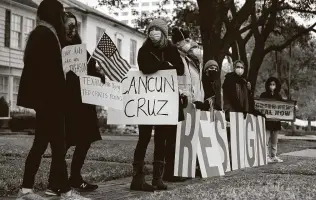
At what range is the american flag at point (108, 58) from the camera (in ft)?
19.8

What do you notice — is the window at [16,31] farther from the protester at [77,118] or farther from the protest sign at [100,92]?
the protest sign at [100,92]

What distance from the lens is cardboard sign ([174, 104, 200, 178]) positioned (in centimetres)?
788

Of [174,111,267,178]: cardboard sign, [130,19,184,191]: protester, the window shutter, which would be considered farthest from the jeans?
the window shutter

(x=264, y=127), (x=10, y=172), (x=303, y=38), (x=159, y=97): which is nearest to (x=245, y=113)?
(x=264, y=127)

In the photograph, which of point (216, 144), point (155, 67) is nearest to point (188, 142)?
point (216, 144)

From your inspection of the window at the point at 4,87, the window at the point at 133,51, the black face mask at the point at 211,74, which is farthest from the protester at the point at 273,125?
the window at the point at 133,51

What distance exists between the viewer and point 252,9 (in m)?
23.9

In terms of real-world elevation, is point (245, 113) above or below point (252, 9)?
below

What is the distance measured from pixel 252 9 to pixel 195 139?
16.8m

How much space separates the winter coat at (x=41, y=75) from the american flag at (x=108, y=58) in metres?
0.82

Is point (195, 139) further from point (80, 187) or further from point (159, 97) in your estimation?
point (80, 187)

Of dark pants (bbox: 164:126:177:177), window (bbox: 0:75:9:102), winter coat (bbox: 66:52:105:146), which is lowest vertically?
dark pants (bbox: 164:126:177:177)

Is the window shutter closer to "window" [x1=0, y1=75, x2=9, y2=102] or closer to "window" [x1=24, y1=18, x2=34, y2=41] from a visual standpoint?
"window" [x1=24, y1=18, x2=34, y2=41]

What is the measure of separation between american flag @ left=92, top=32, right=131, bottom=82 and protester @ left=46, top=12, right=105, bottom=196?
112mm
